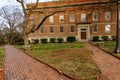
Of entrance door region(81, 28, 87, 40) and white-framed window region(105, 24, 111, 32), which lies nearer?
white-framed window region(105, 24, 111, 32)

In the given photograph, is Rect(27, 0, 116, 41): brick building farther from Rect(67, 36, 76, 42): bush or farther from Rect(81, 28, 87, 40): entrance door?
Rect(67, 36, 76, 42): bush

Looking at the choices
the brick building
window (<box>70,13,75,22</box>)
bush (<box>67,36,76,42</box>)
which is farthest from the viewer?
window (<box>70,13,75,22</box>)

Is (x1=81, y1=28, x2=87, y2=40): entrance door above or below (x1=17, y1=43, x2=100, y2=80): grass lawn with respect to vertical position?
above

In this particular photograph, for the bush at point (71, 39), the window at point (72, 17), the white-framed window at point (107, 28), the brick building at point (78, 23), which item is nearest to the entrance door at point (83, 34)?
the brick building at point (78, 23)

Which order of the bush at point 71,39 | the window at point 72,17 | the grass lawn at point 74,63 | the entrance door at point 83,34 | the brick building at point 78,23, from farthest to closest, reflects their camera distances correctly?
the window at point 72,17
the entrance door at point 83,34
the brick building at point 78,23
the bush at point 71,39
the grass lawn at point 74,63

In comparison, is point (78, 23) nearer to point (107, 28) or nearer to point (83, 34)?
point (83, 34)

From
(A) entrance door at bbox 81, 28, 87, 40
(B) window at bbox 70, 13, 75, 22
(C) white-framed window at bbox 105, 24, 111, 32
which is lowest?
(A) entrance door at bbox 81, 28, 87, 40

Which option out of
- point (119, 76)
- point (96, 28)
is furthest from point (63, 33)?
point (119, 76)

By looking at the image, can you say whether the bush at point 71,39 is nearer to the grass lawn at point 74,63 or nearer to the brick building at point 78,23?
the brick building at point 78,23

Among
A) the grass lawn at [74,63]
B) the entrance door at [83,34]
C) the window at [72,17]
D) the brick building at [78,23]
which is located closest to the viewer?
the grass lawn at [74,63]

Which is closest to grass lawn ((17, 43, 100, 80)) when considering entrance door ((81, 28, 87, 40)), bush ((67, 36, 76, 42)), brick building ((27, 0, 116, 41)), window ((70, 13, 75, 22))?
bush ((67, 36, 76, 42))

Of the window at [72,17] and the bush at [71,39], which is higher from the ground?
the window at [72,17]

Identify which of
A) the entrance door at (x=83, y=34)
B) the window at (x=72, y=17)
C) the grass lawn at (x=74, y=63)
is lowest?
the grass lawn at (x=74, y=63)

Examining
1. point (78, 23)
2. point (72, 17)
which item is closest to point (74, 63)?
point (78, 23)
